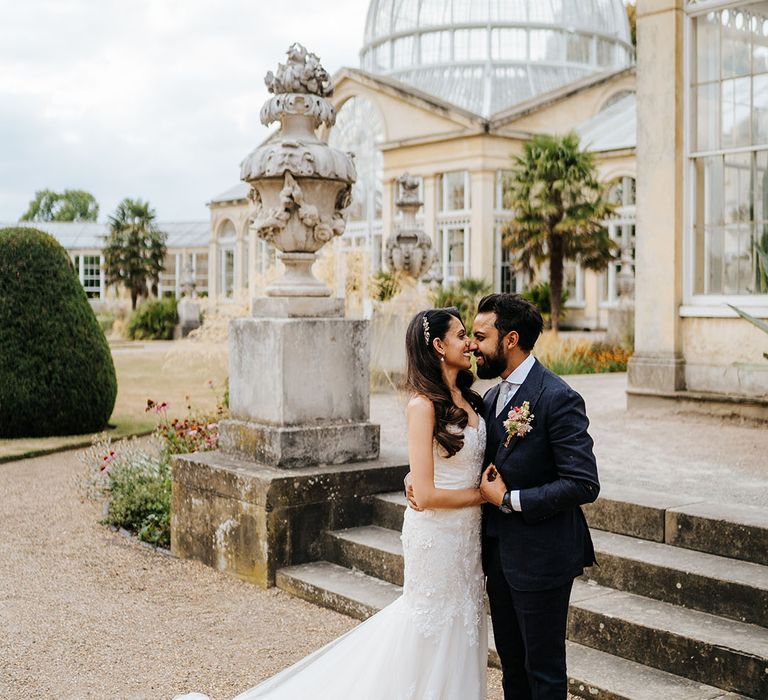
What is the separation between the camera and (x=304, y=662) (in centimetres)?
392

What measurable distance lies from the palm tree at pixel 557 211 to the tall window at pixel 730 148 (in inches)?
371

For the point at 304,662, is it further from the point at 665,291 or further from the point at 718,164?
the point at 718,164

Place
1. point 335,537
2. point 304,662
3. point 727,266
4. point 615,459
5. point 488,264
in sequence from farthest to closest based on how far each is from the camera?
1. point 488,264
2. point 727,266
3. point 615,459
4. point 335,537
5. point 304,662

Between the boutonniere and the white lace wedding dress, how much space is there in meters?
0.27

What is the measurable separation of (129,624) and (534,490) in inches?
112

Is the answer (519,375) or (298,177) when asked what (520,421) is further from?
(298,177)

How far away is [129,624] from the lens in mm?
5090

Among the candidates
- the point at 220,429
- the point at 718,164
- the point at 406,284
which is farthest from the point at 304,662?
the point at 406,284

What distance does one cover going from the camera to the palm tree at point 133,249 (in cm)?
3838

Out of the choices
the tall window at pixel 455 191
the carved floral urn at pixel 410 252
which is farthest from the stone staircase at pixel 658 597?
the tall window at pixel 455 191

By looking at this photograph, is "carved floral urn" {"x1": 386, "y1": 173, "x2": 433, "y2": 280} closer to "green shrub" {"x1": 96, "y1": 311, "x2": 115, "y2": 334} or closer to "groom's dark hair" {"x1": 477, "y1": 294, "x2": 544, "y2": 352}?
"groom's dark hair" {"x1": 477, "y1": 294, "x2": 544, "y2": 352}

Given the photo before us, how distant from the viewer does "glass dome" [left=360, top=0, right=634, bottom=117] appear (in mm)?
28953

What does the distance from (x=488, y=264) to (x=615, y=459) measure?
19524 mm

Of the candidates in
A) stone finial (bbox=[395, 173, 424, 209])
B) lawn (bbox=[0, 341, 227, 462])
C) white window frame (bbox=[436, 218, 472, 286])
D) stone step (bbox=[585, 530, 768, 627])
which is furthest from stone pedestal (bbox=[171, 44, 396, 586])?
white window frame (bbox=[436, 218, 472, 286])
